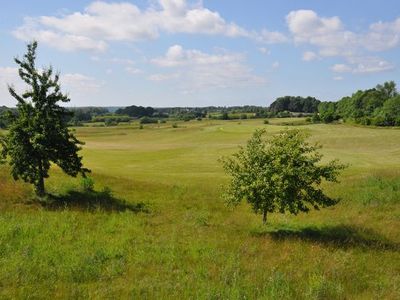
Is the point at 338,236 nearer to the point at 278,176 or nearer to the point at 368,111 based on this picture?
the point at 278,176

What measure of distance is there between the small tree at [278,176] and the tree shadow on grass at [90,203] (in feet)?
23.3

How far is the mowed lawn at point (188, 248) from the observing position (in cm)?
1066

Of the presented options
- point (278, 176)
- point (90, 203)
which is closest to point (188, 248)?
point (278, 176)

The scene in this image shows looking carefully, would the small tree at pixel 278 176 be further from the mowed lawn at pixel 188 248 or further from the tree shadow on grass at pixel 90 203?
the tree shadow on grass at pixel 90 203

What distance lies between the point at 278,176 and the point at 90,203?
1173 cm

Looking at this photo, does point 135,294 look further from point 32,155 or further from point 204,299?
point 32,155

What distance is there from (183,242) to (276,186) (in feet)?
18.5

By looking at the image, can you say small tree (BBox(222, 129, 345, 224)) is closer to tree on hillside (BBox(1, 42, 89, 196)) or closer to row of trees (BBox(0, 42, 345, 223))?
row of trees (BBox(0, 42, 345, 223))

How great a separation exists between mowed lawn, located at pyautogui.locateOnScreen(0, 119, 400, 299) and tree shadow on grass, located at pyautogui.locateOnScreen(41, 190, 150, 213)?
17 cm

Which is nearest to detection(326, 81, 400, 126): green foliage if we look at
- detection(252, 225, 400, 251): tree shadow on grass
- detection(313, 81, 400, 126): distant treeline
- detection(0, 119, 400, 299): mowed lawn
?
detection(313, 81, 400, 126): distant treeline

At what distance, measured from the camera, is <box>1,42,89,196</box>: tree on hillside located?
2380 centimetres

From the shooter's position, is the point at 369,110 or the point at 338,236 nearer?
the point at 338,236

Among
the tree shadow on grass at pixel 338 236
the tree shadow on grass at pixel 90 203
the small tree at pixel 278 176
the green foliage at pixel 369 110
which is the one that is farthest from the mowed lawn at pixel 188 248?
the green foliage at pixel 369 110

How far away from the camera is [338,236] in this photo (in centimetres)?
2098
